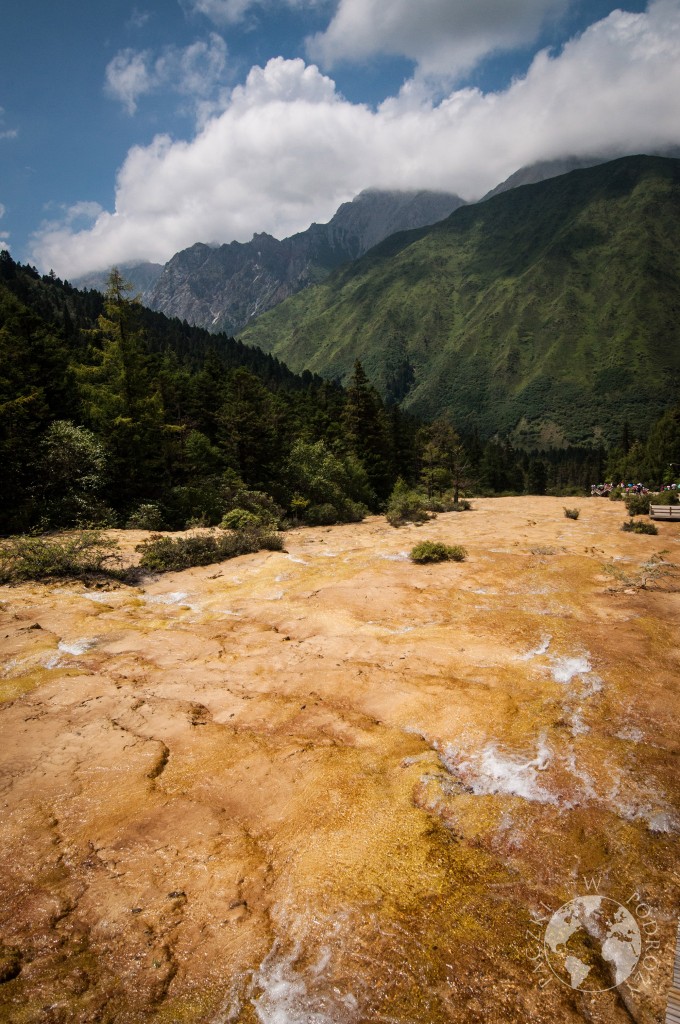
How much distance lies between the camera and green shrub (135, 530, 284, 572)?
14.5m

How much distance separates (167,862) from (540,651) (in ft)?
21.5

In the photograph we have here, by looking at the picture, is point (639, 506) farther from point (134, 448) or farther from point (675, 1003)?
point (134, 448)

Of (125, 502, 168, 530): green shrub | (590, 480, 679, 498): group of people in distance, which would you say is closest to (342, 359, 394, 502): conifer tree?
(590, 480, 679, 498): group of people in distance

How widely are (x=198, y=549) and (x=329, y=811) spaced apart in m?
12.0

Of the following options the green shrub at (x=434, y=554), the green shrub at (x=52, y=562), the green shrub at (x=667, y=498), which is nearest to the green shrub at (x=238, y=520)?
the green shrub at (x=52, y=562)

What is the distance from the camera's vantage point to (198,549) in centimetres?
1552

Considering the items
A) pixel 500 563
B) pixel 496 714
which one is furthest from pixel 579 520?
pixel 496 714

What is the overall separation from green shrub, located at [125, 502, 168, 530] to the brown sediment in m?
11.6

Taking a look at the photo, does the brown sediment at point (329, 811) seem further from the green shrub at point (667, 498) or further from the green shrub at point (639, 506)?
the green shrub at point (667, 498)

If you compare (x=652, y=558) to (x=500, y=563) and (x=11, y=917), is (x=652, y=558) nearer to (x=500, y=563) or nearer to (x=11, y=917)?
(x=500, y=563)

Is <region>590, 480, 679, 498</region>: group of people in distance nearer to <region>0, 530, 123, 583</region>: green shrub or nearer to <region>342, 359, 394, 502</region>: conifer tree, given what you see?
<region>342, 359, 394, 502</region>: conifer tree

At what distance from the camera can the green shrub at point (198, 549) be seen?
14.5 metres

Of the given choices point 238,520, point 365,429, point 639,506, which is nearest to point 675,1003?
point 238,520

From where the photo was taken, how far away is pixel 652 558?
14.0 metres
